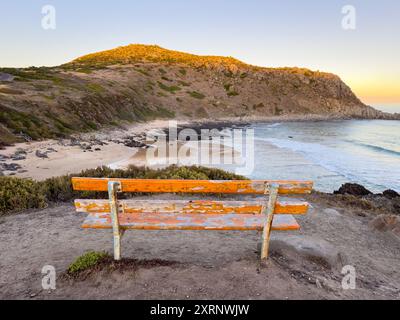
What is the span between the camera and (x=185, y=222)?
16.1 ft

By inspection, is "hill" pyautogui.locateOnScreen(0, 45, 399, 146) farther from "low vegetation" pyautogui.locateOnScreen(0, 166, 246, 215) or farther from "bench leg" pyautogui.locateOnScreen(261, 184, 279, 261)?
"bench leg" pyautogui.locateOnScreen(261, 184, 279, 261)

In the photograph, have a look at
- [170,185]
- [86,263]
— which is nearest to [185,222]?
[170,185]

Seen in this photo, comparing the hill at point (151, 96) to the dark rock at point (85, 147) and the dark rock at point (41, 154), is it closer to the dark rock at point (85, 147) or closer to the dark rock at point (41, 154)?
the dark rock at point (41, 154)

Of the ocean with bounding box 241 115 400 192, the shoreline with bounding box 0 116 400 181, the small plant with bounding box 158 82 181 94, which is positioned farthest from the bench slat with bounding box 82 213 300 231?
the small plant with bounding box 158 82 181 94

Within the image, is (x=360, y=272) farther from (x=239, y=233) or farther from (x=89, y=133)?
(x=89, y=133)

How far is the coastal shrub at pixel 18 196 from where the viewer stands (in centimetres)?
903

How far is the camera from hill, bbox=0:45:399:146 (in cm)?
3219

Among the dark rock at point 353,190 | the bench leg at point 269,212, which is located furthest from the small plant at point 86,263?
the dark rock at point 353,190

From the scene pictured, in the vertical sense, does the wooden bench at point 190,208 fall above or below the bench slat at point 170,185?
below

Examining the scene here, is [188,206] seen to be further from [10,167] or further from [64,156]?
[64,156]

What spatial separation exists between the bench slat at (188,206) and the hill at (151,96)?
2090cm

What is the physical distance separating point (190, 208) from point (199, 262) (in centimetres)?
118

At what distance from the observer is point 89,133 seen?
3369cm

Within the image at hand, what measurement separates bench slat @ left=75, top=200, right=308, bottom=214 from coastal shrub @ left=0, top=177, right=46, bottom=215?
5.37 m
